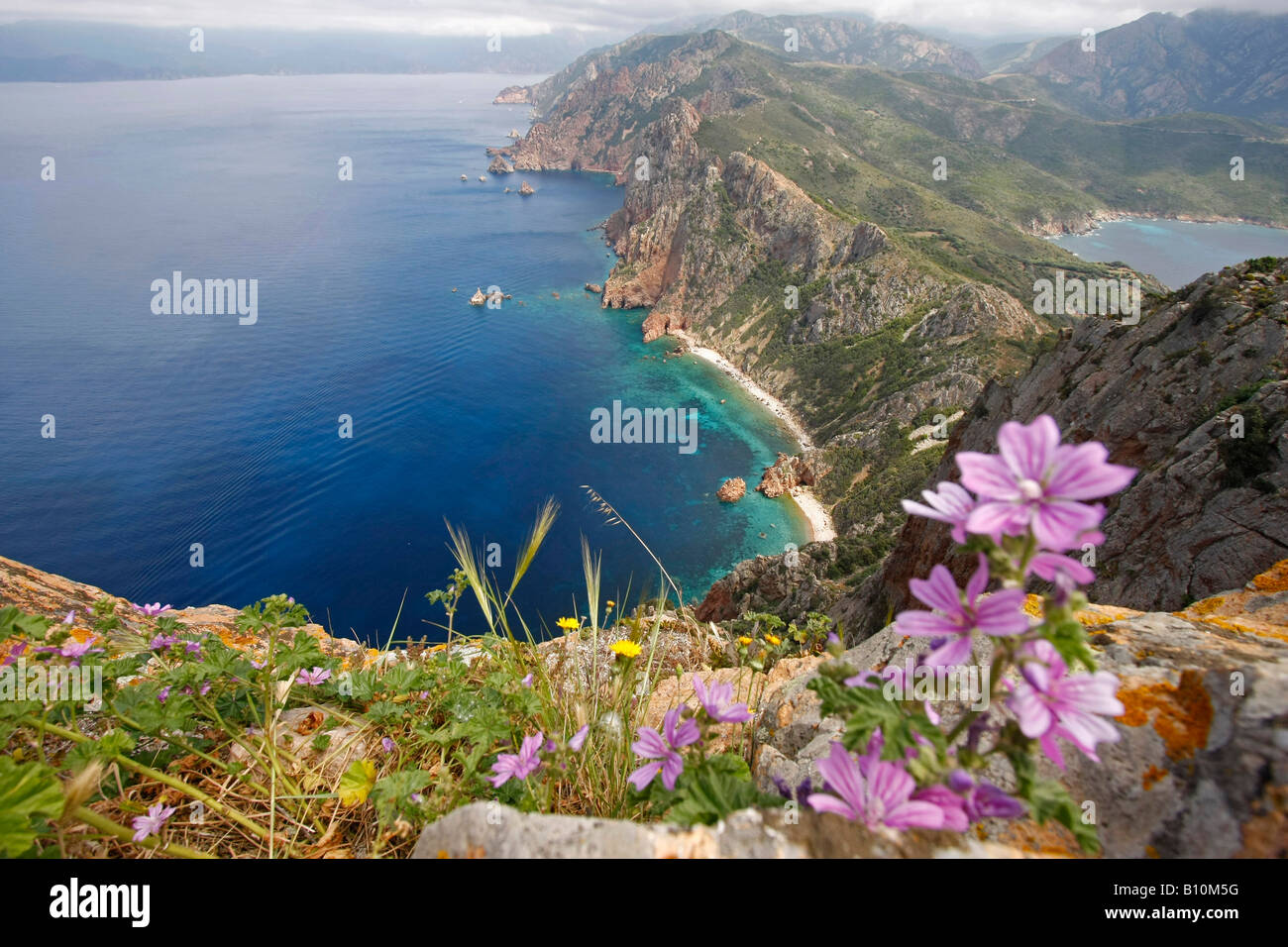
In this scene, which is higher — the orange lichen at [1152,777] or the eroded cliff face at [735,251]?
the eroded cliff face at [735,251]

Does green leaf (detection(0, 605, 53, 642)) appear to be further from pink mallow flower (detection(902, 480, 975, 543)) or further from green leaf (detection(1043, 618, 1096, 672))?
green leaf (detection(1043, 618, 1096, 672))

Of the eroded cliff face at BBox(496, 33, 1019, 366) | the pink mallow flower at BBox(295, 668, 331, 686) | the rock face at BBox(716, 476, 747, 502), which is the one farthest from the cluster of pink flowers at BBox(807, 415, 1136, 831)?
the eroded cliff face at BBox(496, 33, 1019, 366)

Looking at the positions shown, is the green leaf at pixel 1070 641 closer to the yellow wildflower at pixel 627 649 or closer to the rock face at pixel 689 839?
the rock face at pixel 689 839

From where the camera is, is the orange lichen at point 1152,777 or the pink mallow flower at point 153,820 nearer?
the orange lichen at point 1152,777

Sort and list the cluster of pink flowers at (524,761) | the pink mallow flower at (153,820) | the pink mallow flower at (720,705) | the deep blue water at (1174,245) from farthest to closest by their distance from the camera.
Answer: the deep blue water at (1174,245) < the pink mallow flower at (153,820) < the cluster of pink flowers at (524,761) < the pink mallow flower at (720,705)

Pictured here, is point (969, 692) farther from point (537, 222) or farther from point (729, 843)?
point (537, 222)

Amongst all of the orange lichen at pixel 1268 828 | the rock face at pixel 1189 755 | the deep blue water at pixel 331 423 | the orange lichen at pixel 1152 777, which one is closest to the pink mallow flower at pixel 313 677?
the rock face at pixel 1189 755
